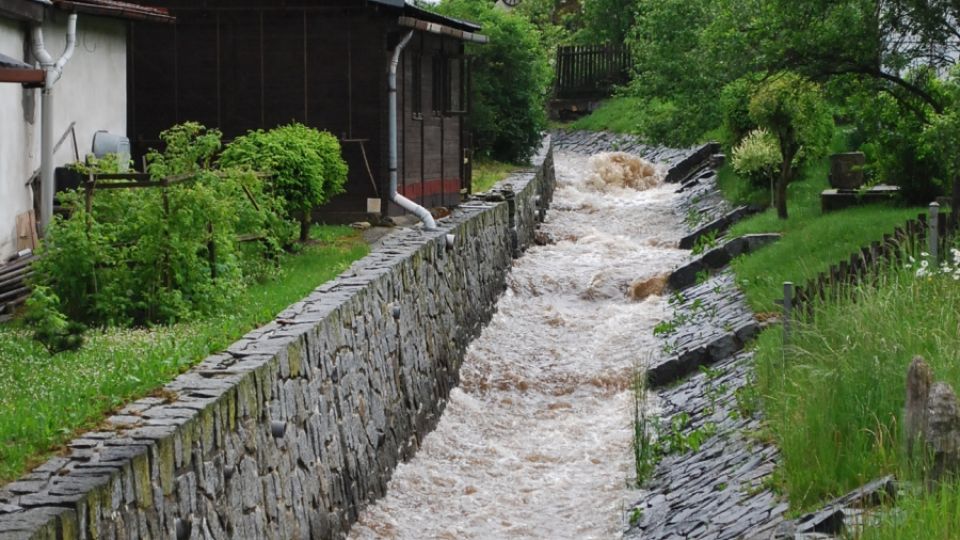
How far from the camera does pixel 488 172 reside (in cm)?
3203

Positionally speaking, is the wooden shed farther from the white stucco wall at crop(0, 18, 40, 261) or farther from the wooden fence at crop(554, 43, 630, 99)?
the wooden fence at crop(554, 43, 630, 99)

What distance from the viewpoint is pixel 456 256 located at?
62.8 feet

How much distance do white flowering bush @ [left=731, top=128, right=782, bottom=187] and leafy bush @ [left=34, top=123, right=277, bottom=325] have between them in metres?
14.2

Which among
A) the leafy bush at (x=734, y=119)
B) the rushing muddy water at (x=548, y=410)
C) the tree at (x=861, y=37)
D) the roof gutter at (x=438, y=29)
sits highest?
the roof gutter at (x=438, y=29)

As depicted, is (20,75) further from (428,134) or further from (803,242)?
(428,134)

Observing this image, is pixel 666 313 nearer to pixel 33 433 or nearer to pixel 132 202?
pixel 132 202

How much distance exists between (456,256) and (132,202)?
673 cm

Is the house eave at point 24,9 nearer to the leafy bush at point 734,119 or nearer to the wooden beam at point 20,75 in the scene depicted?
the wooden beam at point 20,75

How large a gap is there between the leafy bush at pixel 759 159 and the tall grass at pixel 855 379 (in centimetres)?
1419

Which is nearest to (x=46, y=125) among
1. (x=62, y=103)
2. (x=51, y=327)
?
(x=62, y=103)

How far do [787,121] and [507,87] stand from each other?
12.2 m

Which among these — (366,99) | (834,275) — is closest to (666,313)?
(366,99)

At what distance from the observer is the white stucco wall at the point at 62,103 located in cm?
1504

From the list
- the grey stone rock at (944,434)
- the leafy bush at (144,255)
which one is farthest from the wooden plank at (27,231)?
the grey stone rock at (944,434)
